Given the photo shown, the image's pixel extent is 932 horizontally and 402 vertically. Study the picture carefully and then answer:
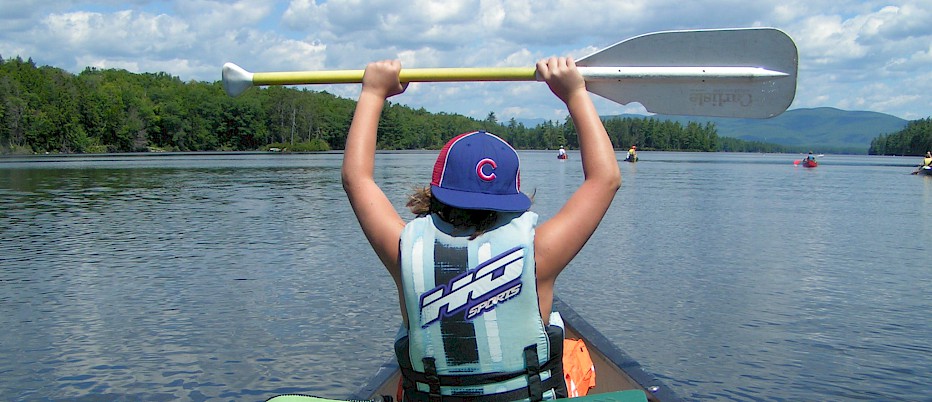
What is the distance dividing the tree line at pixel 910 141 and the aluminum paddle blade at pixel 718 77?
144 meters

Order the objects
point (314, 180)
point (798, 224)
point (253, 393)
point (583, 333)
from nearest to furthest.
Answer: point (583, 333)
point (253, 393)
point (798, 224)
point (314, 180)

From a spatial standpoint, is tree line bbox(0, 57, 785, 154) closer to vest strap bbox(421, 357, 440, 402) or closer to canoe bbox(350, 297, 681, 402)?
canoe bbox(350, 297, 681, 402)

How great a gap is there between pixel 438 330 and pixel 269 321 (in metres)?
8.20

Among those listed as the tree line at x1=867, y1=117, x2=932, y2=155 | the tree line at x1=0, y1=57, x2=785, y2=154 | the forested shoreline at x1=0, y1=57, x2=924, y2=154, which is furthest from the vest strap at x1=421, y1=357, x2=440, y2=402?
the tree line at x1=867, y1=117, x2=932, y2=155

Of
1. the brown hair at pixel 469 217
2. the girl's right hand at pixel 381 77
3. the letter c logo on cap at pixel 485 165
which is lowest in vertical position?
the brown hair at pixel 469 217

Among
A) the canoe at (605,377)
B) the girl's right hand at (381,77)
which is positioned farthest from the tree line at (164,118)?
the girl's right hand at (381,77)

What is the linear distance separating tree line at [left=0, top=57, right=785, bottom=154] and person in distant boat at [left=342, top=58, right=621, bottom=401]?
366ft

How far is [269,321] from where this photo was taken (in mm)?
10461

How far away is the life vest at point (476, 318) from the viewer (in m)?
2.56

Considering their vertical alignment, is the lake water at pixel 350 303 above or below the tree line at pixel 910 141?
below

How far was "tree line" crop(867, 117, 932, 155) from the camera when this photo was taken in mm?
140375

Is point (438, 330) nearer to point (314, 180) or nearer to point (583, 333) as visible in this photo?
point (583, 333)

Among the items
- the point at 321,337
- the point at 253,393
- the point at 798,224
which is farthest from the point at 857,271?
the point at 253,393

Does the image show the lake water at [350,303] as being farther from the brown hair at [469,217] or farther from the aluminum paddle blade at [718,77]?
the brown hair at [469,217]
